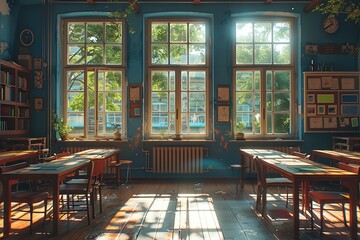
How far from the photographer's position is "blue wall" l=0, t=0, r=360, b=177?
8234 mm

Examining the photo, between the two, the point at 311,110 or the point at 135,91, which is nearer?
the point at 311,110

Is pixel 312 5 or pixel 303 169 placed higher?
pixel 312 5

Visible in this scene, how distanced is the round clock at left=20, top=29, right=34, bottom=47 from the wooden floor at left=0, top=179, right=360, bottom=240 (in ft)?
13.7

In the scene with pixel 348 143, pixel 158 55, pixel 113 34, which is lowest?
pixel 348 143

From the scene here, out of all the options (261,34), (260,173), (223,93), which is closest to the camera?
(260,173)

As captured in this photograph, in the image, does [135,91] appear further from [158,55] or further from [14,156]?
[14,156]

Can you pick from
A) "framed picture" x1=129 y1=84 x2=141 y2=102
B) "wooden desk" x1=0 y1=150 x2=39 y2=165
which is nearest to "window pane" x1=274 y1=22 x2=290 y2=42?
"framed picture" x1=129 y1=84 x2=141 y2=102

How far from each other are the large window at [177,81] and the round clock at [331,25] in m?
2.81

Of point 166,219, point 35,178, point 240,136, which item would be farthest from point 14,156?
point 240,136

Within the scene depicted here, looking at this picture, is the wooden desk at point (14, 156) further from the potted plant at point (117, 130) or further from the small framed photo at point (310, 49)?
the small framed photo at point (310, 49)

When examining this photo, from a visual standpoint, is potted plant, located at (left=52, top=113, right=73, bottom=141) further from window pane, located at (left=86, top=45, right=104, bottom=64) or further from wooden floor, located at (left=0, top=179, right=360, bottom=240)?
wooden floor, located at (left=0, top=179, right=360, bottom=240)

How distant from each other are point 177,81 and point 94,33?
7.79 feet

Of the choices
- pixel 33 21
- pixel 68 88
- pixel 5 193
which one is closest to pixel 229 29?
pixel 68 88

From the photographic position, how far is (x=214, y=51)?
8.34 metres
